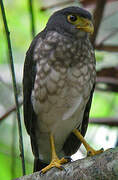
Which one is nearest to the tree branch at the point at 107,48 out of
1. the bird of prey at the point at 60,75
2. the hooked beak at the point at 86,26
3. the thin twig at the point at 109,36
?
the thin twig at the point at 109,36

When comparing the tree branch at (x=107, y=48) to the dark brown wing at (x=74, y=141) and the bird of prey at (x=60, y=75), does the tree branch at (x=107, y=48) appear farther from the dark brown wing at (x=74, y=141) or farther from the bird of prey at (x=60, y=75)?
the dark brown wing at (x=74, y=141)

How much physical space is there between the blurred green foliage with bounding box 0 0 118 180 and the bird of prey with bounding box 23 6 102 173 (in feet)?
2.09

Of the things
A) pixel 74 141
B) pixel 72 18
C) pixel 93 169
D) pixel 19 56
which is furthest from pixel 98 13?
pixel 93 169

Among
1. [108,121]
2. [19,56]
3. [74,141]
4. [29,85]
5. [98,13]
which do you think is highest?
[98,13]

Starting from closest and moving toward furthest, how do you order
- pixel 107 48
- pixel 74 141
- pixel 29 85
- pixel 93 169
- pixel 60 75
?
1. pixel 93 169
2. pixel 60 75
3. pixel 29 85
4. pixel 74 141
5. pixel 107 48

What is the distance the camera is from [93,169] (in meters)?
2.81

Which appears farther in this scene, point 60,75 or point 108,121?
point 108,121

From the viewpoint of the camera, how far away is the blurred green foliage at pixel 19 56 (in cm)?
444

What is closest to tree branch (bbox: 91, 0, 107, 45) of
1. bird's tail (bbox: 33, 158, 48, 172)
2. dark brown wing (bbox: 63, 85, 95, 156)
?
dark brown wing (bbox: 63, 85, 95, 156)

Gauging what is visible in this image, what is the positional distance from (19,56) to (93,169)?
216 cm

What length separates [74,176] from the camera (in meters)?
2.90

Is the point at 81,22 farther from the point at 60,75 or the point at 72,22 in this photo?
the point at 60,75

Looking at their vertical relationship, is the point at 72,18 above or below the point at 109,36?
above

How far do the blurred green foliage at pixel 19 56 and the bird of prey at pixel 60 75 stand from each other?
0.64 metres
